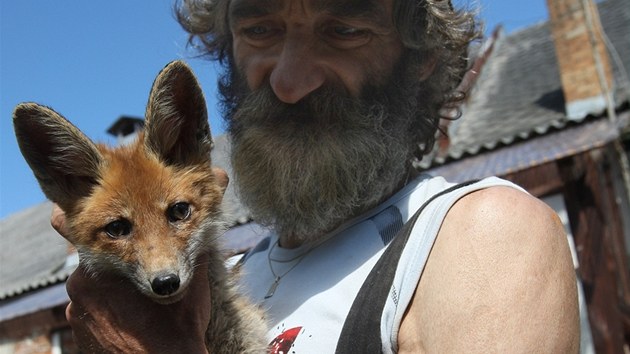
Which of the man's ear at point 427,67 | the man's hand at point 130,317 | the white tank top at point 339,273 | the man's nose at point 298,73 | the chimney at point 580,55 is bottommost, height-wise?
the chimney at point 580,55

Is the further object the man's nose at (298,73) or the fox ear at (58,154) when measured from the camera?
the man's nose at (298,73)

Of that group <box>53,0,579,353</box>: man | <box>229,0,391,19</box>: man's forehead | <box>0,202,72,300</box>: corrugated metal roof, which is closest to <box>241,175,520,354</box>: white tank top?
<box>53,0,579,353</box>: man

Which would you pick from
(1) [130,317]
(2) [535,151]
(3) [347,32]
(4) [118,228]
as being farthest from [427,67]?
(2) [535,151]

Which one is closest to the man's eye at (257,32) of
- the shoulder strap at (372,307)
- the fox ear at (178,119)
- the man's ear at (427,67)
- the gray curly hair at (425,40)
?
the gray curly hair at (425,40)

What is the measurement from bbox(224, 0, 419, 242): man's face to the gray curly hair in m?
0.09

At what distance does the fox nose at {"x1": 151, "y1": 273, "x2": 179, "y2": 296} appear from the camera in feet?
6.05

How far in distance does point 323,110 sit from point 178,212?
606 mm

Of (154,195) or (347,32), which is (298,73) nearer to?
(347,32)

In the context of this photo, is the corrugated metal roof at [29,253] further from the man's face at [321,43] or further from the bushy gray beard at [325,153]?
the man's face at [321,43]

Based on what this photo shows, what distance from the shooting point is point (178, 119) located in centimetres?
213

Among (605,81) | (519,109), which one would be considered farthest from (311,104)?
(519,109)

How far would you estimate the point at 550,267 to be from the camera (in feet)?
5.32

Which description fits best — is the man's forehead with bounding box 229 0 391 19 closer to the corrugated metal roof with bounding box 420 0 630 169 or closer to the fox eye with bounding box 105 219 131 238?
the fox eye with bounding box 105 219 131 238

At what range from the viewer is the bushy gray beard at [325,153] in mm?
2264
